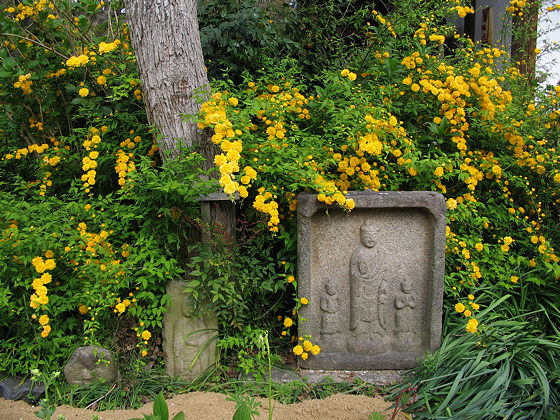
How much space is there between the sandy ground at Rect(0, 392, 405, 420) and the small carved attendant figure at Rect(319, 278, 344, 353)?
399 mm

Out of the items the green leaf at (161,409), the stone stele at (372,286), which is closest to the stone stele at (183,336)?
the stone stele at (372,286)

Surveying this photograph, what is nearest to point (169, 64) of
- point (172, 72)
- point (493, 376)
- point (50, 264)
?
point (172, 72)

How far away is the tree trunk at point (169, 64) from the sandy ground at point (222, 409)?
1419mm

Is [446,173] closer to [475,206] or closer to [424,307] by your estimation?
[475,206]

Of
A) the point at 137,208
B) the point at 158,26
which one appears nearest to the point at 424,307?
the point at 137,208

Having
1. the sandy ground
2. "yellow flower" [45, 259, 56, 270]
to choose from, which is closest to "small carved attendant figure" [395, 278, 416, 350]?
the sandy ground

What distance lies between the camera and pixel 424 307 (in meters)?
2.72

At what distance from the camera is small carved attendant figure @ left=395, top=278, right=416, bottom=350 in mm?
2709

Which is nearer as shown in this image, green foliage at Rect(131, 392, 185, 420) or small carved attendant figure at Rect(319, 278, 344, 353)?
green foliage at Rect(131, 392, 185, 420)

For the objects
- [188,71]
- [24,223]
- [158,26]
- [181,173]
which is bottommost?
[24,223]

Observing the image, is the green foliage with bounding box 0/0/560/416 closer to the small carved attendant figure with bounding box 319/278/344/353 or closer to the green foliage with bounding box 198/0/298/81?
the green foliage with bounding box 198/0/298/81

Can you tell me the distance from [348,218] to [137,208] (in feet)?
4.23

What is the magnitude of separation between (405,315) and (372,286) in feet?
0.94

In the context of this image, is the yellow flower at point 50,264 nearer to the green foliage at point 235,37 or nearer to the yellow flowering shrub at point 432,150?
the yellow flowering shrub at point 432,150
